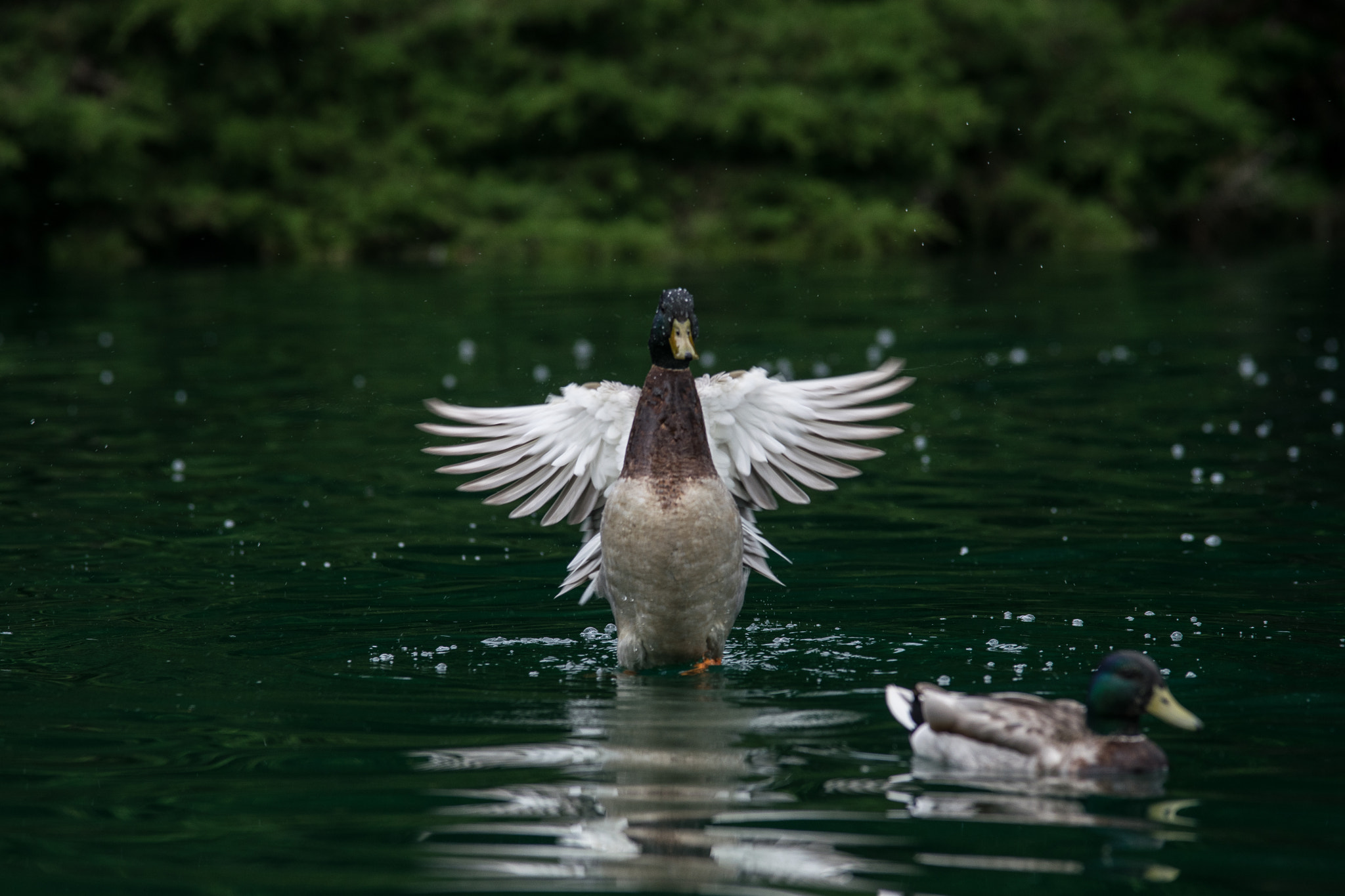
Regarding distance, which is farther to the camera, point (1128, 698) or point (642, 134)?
point (642, 134)

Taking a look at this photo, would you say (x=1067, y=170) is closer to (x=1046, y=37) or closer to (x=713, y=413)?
(x=1046, y=37)

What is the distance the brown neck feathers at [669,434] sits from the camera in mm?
6855

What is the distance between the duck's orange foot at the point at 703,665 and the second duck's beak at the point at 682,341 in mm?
1287

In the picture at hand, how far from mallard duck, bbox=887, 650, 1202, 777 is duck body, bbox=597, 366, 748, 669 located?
1663mm

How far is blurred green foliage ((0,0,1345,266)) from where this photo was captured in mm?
33469

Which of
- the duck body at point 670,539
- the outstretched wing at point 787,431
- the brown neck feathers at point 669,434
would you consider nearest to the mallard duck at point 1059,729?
the duck body at point 670,539

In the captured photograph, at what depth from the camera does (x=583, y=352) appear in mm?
16594

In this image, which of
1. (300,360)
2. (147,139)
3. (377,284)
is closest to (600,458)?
(300,360)

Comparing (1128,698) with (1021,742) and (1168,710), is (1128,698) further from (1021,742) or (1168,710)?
(1021,742)

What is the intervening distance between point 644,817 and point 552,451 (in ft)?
9.75

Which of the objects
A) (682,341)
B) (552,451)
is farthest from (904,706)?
(552,451)

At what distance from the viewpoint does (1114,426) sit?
1259 centimetres

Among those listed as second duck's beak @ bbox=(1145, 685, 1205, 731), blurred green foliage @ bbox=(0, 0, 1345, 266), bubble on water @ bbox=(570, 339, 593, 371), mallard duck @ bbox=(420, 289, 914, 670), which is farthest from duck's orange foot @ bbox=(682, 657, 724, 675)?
blurred green foliage @ bbox=(0, 0, 1345, 266)

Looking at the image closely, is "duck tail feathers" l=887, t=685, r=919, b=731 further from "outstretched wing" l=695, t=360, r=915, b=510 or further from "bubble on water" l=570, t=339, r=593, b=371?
"bubble on water" l=570, t=339, r=593, b=371
